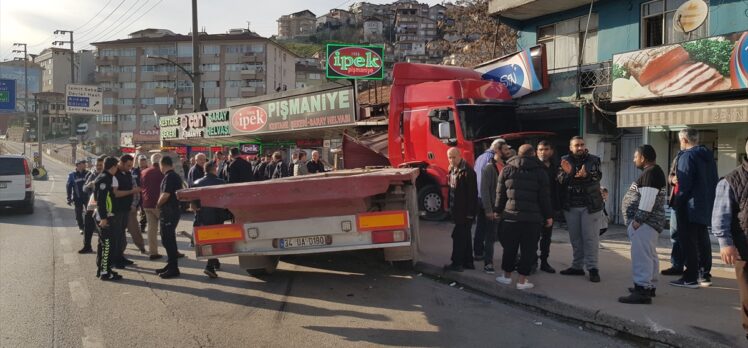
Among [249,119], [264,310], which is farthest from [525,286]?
[249,119]

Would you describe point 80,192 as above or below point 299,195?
below

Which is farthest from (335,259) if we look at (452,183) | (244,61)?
(244,61)

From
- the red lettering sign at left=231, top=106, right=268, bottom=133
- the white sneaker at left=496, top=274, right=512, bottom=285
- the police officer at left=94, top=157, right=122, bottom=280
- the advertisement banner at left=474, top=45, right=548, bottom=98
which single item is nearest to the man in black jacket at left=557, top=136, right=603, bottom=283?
the white sneaker at left=496, top=274, right=512, bottom=285

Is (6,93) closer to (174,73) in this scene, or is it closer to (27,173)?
(27,173)

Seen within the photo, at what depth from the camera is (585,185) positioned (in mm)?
6602

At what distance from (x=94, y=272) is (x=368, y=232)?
4380mm

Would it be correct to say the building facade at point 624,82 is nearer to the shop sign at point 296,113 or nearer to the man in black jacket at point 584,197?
the man in black jacket at point 584,197

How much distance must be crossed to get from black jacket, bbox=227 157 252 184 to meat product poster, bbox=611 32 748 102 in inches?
314

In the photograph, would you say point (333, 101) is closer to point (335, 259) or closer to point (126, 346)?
point (335, 259)

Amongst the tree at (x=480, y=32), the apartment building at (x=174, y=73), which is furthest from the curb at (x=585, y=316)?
the apartment building at (x=174, y=73)

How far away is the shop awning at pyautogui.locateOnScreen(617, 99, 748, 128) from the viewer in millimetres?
9156

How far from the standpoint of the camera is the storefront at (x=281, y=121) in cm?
1490

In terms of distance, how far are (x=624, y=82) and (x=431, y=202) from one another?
4852 millimetres

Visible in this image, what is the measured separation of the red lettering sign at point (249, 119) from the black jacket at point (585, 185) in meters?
13.1
